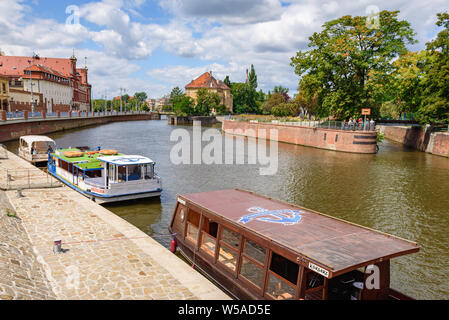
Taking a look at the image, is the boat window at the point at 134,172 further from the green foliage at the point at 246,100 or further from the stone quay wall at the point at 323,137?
the green foliage at the point at 246,100

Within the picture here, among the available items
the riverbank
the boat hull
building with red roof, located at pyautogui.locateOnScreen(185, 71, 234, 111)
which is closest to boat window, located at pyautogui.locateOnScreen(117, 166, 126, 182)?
the boat hull

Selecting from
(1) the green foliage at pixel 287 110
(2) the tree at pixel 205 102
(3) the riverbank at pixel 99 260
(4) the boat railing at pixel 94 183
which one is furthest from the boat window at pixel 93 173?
(2) the tree at pixel 205 102

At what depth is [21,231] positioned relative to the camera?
12.5m

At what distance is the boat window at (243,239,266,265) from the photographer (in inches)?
358

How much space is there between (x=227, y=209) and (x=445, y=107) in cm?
4166

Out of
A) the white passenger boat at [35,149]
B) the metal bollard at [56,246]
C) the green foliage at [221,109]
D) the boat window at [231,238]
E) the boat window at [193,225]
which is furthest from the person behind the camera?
the green foliage at [221,109]

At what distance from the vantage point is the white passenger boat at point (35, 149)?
3056 centimetres

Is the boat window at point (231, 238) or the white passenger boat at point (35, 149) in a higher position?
the white passenger boat at point (35, 149)

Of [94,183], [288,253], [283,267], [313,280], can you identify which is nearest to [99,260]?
[283,267]

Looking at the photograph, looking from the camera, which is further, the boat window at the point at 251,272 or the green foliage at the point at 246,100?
the green foliage at the point at 246,100

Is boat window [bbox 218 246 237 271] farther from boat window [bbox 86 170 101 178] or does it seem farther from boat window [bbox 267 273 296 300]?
boat window [bbox 86 170 101 178]

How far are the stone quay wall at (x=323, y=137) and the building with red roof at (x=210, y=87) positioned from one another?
3444 inches

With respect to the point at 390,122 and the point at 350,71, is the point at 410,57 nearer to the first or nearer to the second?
the point at 350,71

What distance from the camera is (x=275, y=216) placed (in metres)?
10.4
